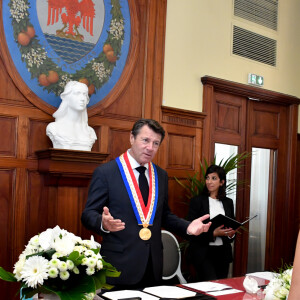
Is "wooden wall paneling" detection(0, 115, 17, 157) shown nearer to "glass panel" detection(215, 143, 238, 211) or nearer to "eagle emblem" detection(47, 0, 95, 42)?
"eagle emblem" detection(47, 0, 95, 42)

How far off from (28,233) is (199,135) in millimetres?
2489

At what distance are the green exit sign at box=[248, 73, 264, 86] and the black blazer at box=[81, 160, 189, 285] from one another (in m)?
3.62

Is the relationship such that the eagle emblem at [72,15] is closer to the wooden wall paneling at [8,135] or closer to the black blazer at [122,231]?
the wooden wall paneling at [8,135]

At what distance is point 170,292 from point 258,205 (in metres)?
4.36

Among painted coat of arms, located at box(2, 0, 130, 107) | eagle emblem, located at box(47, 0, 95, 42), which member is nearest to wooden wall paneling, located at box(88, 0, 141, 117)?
painted coat of arms, located at box(2, 0, 130, 107)

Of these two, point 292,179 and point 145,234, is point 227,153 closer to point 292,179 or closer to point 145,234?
point 292,179

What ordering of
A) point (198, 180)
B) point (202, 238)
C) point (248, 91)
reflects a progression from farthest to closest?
point (248, 91) → point (198, 180) → point (202, 238)

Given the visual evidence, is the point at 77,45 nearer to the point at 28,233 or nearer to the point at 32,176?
the point at 32,176

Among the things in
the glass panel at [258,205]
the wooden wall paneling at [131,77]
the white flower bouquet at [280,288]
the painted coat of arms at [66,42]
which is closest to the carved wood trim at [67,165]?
the painted coat of arms at [66,42]

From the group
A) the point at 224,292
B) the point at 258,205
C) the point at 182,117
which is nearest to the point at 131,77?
the point at 182,117

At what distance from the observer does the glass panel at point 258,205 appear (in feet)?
21.5

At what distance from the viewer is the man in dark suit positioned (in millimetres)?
2914

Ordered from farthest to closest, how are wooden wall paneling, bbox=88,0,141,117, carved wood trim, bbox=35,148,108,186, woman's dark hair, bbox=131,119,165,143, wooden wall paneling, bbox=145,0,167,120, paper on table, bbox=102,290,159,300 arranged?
1. wooden wall paneling, bbox=145,0,167,120
2. wooden wall paneling, bbox=88,0,141,117
3. carved wood trim, bbox=35,148,108,186
4. woman's dark hair, bbox=131,119,165,143
5. paper on table, bbox=102,290,159,300

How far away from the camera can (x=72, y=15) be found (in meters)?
4.68
